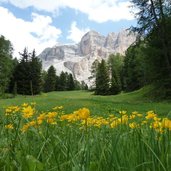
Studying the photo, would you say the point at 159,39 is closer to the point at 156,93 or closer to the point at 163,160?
the point at 156,93

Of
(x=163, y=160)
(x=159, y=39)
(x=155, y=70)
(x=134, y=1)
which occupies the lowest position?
(x=163, y=160)

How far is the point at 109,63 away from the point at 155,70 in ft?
262

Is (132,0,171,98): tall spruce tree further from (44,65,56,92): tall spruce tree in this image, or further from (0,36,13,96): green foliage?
(44,65,56,92): tall spruce tree

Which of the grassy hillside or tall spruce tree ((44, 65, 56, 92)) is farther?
tall spruce tree ((44, 65, 56, 92))

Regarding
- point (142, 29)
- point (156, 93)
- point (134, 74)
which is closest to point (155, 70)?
point (156, 93)

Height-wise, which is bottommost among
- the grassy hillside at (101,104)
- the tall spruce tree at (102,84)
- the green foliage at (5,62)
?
the grassy hillside at (101,104)

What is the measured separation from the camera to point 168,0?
1142 inches

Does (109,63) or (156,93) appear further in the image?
(109,63)

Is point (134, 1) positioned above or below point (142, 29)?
above

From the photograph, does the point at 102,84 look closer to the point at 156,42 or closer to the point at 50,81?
the point at 50,81

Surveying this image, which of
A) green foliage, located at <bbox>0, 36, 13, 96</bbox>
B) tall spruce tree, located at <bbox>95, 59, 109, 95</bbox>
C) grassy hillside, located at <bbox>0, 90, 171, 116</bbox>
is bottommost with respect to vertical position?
grassy hillside, located at <bbox>0, 90, 171, 116</bbox>

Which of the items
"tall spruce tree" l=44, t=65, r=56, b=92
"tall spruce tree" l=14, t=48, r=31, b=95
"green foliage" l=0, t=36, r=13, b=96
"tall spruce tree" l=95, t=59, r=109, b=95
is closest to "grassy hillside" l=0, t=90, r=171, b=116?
"tall spruce tree" l=14, t=48, r=31, b=95

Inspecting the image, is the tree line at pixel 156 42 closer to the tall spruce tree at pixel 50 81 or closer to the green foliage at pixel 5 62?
the green foliage at pixel 5 62

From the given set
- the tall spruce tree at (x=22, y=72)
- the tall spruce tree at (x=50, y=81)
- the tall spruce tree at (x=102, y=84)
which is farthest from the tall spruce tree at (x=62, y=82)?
the tall spruce tree at (x=22, y=72)
